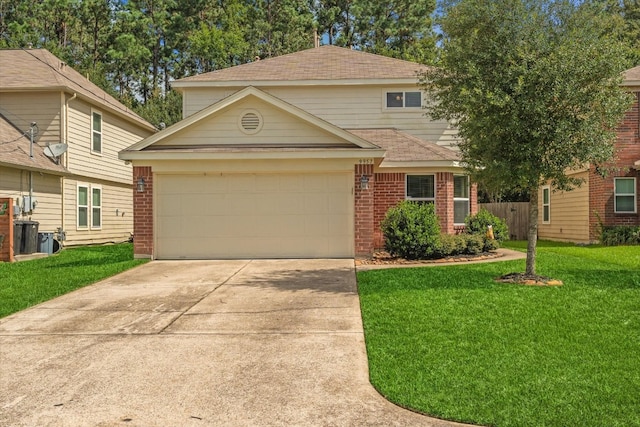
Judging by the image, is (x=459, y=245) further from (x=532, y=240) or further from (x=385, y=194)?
(x=532, y=240)

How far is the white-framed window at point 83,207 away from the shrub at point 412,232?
1213 cm

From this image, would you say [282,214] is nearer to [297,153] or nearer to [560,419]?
[297,153]

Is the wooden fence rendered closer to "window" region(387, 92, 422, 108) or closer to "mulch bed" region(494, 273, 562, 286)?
"window" region(387, 92, 422, 108)

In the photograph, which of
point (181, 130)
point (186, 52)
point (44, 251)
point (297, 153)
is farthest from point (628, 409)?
point (186, 52)

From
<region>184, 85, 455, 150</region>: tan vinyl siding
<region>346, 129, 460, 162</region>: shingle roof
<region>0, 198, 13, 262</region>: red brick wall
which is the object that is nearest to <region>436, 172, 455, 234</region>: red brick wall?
<region>346, 129, 460, 162</region>: shingle roof

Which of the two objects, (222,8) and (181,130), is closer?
(181,130)

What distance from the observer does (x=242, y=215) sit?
13.7 m

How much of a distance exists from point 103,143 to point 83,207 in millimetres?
2751

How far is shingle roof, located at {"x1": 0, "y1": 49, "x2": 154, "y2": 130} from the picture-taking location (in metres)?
18.3

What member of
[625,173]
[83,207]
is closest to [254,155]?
[83,207]

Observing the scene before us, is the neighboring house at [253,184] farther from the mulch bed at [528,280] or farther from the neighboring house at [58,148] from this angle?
the neighboring house at [58,148]

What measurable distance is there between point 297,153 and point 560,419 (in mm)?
9798

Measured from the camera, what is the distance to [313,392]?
16.1 feet

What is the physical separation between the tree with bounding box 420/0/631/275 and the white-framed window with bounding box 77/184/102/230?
574 inches
